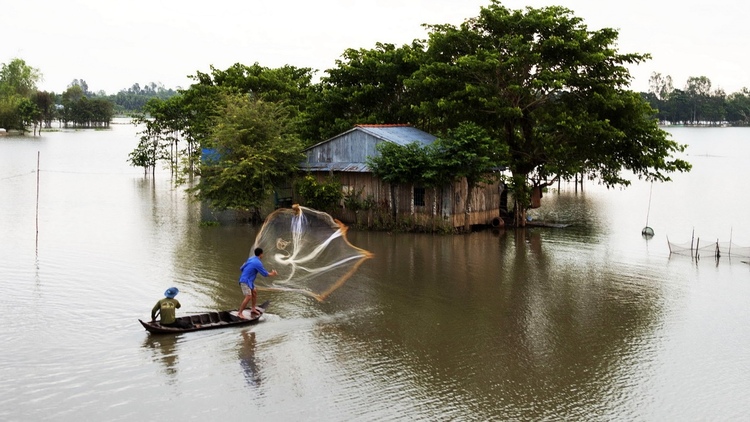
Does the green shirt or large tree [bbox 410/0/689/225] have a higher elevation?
large tree [bbox 410/0/689/225]

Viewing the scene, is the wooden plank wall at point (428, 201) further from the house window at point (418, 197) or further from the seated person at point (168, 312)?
the seated person at point (168, 312)

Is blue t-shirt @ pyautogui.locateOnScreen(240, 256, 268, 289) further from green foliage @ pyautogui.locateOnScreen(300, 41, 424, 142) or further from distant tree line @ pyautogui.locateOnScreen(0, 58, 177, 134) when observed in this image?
distant tree line @ pyautogui.locateOnScreen(0, 58, 177, 134)

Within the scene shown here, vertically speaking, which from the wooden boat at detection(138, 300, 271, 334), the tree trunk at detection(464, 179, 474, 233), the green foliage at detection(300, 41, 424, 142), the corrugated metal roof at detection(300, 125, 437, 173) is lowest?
the wooden boat at detection(138, 300, 271, 334)

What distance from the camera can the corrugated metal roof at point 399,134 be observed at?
Answer: 30.2 meters

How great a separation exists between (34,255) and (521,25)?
21.0m

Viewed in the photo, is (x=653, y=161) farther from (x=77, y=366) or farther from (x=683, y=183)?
(x=683, y=183)

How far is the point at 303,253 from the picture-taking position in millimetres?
19016

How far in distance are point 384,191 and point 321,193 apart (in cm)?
272

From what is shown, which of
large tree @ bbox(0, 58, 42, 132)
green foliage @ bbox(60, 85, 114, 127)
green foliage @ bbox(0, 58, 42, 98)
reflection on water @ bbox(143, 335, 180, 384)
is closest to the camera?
reflection on water @ bbox(143, 335, 180, 384)

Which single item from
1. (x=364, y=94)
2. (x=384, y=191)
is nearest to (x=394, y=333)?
(x=384, y=191)

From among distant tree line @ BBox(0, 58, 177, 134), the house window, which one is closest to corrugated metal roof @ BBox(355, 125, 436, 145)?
the house window

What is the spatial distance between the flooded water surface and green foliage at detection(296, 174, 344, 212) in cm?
232

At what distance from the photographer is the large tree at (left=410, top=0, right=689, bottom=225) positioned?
29.7m

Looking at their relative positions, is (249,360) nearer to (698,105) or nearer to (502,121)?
(502,121)
